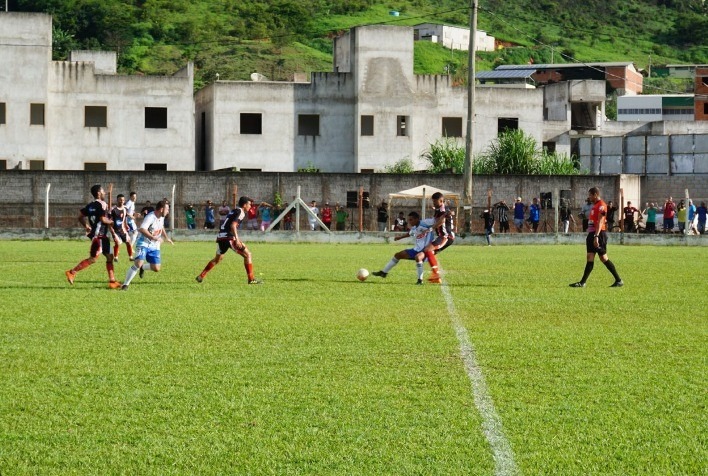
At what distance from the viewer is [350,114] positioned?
65750 millimetres

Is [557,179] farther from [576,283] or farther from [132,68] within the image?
[132,68]

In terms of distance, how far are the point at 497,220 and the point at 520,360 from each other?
125 feet

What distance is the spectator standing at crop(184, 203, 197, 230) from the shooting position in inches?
1807

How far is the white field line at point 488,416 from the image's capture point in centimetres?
712

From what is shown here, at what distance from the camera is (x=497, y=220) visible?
4934cm

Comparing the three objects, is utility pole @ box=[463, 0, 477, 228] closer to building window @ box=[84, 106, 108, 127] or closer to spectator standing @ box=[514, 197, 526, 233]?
spectator standing @ box=[514, 197, 526, 233]

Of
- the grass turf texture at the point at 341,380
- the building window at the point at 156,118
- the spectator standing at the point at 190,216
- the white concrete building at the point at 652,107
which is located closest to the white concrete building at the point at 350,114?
the building window at the point at 156,118

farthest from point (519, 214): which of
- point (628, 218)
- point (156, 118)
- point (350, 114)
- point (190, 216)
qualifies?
point (156, 118)

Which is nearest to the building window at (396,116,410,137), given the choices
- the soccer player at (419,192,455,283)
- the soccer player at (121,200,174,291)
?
the soccer player at (419,192,455,283)

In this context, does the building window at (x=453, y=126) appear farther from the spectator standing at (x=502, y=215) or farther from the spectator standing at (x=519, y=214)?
the spectator standing at (x=519, y=214)

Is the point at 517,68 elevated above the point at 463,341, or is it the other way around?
the point at 517,68

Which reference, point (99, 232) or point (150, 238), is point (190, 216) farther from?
point (150, 238)

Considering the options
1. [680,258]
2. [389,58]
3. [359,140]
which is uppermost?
[389,58]

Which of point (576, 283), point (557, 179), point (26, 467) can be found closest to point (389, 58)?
point (557, 179)
